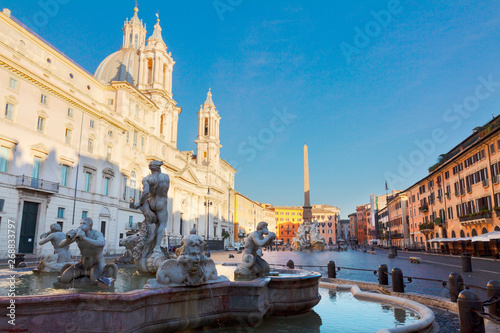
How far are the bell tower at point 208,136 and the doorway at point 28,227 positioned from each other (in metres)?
45.5

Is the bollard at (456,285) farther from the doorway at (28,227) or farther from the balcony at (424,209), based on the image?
the balcony at (424,209)

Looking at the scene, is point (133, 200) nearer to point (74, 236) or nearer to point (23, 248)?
point (23, 248)

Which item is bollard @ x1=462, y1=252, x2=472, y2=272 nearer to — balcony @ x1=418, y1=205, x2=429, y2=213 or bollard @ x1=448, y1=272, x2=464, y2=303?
bollard @ x1=448, y1=272, x2=464, y2=303

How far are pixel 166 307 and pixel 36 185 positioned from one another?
970 inches

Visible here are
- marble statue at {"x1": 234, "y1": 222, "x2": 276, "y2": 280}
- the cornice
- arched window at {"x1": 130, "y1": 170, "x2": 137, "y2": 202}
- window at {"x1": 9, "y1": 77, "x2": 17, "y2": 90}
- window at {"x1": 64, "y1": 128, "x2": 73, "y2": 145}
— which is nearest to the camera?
marble statue at {"x1": 234, "y1": 222, "x2": 276, "y2": 280}

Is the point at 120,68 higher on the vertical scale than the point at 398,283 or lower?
higher

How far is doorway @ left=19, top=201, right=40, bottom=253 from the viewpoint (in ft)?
78.6

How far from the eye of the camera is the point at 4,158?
2272 centimetres

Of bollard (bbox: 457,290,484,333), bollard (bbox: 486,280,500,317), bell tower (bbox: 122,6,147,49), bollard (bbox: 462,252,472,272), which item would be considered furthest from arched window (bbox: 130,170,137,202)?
bollard (bbox: 457,290,484,333)

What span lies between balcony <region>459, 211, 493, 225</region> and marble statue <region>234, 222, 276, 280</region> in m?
29.2

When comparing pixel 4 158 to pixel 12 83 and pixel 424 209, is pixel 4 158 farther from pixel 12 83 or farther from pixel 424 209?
pixel 424 209

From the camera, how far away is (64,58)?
30219 millimetres

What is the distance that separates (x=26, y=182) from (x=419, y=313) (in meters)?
25.3

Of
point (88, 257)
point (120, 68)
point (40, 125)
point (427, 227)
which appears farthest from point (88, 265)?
point (427, 227)
